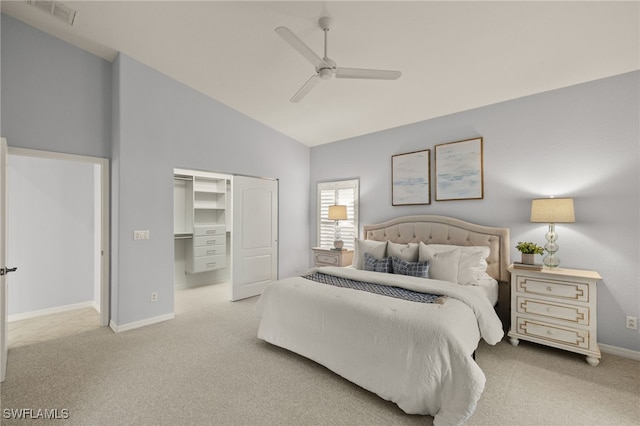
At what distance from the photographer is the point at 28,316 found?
3.78 meters

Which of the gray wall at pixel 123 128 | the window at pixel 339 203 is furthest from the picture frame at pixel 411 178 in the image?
the gray wall at pixel 123 128

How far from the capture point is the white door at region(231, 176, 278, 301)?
4609 mm

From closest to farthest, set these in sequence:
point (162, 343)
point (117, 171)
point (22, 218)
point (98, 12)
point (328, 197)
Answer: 1. point (98, 12)
2. point (162, 343)
3. point (117, 171)
4. point (22, 218)
5. point (328, 197)

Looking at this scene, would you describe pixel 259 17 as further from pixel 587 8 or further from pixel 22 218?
pixel 22 218

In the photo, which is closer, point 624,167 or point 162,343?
point 624,167

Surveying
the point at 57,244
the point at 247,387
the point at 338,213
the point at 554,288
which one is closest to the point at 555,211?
the point at 554,288

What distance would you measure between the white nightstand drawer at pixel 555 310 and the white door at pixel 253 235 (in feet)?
12.2

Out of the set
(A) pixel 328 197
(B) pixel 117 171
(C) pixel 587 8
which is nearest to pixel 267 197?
(A) pixel 328 197

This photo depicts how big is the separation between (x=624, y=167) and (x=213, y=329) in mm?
4742

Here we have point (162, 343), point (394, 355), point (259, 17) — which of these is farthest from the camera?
point (162, 343)

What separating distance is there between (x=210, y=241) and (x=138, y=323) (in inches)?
85.3

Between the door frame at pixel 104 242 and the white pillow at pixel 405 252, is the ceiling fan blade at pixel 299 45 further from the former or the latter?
the door frame at pixel 104 242

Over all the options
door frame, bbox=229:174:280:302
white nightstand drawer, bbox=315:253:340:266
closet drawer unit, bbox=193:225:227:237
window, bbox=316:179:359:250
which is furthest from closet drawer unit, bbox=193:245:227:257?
white nightstand drawer, bbox=315:253:340:266

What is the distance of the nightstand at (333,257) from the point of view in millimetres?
4596
